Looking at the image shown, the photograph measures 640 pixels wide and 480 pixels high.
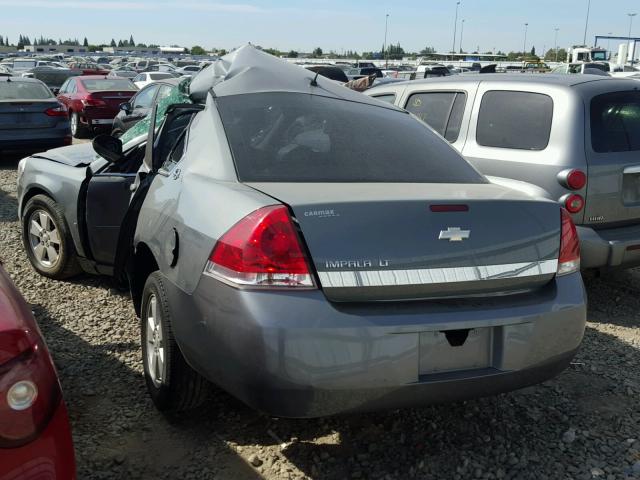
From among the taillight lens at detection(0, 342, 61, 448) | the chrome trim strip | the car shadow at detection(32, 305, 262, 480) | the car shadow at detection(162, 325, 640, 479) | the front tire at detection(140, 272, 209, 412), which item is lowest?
the car shadow at detection(32, 305, 262, 480)

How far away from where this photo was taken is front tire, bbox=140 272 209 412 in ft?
10.1

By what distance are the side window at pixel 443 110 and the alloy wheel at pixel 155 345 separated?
11.6ft

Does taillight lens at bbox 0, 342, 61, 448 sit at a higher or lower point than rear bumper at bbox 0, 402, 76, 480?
higher

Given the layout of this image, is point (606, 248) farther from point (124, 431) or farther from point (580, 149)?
point (124, 431)

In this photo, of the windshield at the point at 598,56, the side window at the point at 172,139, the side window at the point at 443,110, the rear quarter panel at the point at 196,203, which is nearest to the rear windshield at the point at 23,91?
the side window at the point at 443,110

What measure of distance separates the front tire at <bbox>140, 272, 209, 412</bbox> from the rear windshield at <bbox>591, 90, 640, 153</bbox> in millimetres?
3483

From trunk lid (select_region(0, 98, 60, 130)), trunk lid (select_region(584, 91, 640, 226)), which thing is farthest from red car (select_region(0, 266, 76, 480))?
trunk lid (select_region(0, 98, 60, 130))

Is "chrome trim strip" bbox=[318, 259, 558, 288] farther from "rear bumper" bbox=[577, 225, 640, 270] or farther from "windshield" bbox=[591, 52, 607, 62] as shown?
"windshield" bbox=[591, 52, 607, 62]

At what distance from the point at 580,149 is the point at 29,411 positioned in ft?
14.2

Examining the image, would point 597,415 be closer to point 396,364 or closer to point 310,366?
point 396,364

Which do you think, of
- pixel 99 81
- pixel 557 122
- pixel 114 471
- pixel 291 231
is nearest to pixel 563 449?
pixel 291 231

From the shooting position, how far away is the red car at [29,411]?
174 centimetres

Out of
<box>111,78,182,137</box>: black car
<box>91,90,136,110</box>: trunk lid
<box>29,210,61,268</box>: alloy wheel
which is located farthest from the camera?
<box>91,90,136,110</box>: trunk lid

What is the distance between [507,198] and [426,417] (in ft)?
4.10
